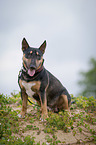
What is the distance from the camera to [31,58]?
4.23 m

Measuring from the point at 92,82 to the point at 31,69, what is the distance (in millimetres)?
15657

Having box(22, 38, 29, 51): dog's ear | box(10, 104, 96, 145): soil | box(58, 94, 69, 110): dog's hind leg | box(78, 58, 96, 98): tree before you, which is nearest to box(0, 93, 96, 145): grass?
box(10, 104, 96, 145): soil

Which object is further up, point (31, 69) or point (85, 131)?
point (31, 69)

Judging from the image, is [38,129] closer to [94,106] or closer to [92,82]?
[94,106]

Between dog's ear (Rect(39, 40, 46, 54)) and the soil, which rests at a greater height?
dog's ear (Rect(39, 40, 46, 54))

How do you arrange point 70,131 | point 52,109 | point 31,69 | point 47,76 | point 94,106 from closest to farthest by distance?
point 31,69 < point 70,131 < point 47,76 < point 52,109 < point 94,106

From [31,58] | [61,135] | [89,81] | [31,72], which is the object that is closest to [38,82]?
[31,72]

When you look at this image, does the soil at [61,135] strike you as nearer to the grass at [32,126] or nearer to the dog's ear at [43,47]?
the grass at [32,126]

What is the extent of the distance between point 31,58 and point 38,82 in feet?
2.53

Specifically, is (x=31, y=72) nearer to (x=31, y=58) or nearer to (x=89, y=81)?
(x=31, y=58)

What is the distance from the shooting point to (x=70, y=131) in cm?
448

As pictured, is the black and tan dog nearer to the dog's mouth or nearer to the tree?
the dog's mouth

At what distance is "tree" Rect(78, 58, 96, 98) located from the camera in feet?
59.5

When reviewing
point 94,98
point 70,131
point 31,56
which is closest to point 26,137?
point 70,131
